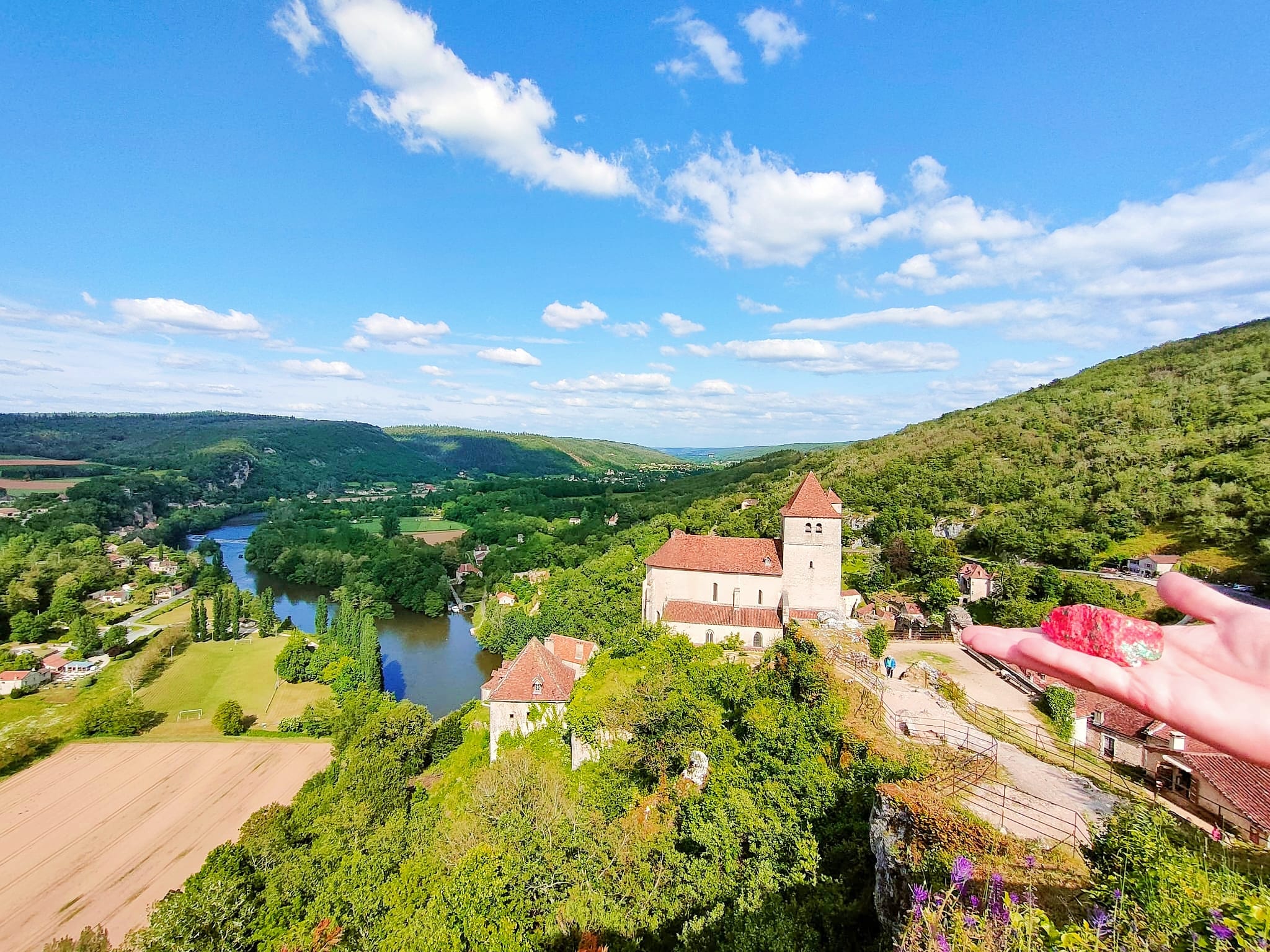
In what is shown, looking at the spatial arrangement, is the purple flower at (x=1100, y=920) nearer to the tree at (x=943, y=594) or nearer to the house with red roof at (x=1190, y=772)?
the house with red roof at (x=1190, y=772)

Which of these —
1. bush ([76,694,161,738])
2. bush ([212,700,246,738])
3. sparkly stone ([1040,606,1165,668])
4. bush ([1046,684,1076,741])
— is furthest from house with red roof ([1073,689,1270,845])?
bush ([76,694,161,738])

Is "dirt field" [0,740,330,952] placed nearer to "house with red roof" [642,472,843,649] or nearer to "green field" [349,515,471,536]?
"house with red roof" [642,472,843,649]

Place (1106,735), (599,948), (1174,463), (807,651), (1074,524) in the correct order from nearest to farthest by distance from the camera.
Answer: (599,948) < (1106,735) < (807,651) < (1074,524) < (1174,463)

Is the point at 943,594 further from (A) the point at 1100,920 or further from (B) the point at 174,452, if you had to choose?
(B) the point at 174,452

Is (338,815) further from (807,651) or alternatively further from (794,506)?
(794,506)

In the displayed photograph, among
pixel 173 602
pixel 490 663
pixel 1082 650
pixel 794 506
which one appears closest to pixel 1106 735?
pixel 794 506
